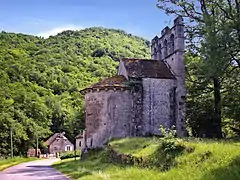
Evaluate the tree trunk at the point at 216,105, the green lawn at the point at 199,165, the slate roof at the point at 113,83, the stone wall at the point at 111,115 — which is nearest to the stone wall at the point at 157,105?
the stone wall at the point at 111,115

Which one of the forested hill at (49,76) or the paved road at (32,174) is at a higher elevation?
the forested hill at (49,76)

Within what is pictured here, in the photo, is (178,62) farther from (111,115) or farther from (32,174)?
(32,174)

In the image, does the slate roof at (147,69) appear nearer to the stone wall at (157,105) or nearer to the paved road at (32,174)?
the stone wall at (157,105)

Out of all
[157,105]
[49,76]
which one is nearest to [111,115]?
[157,105]

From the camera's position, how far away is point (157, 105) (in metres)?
30.8

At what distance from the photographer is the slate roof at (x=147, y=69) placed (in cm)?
3109

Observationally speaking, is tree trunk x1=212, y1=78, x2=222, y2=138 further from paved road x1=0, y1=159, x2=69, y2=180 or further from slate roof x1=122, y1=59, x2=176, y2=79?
paved road x1=0, y1=159, x2=69, y2=180

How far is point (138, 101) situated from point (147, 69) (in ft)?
11.1

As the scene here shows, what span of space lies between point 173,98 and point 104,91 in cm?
639

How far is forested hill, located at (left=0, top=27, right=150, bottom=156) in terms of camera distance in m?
63.0

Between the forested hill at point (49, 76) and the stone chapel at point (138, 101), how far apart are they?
31257 mm

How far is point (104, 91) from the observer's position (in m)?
30.3

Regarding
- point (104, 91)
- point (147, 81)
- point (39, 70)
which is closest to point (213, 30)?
point (147, 81)

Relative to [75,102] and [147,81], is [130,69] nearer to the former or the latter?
[147,81]
